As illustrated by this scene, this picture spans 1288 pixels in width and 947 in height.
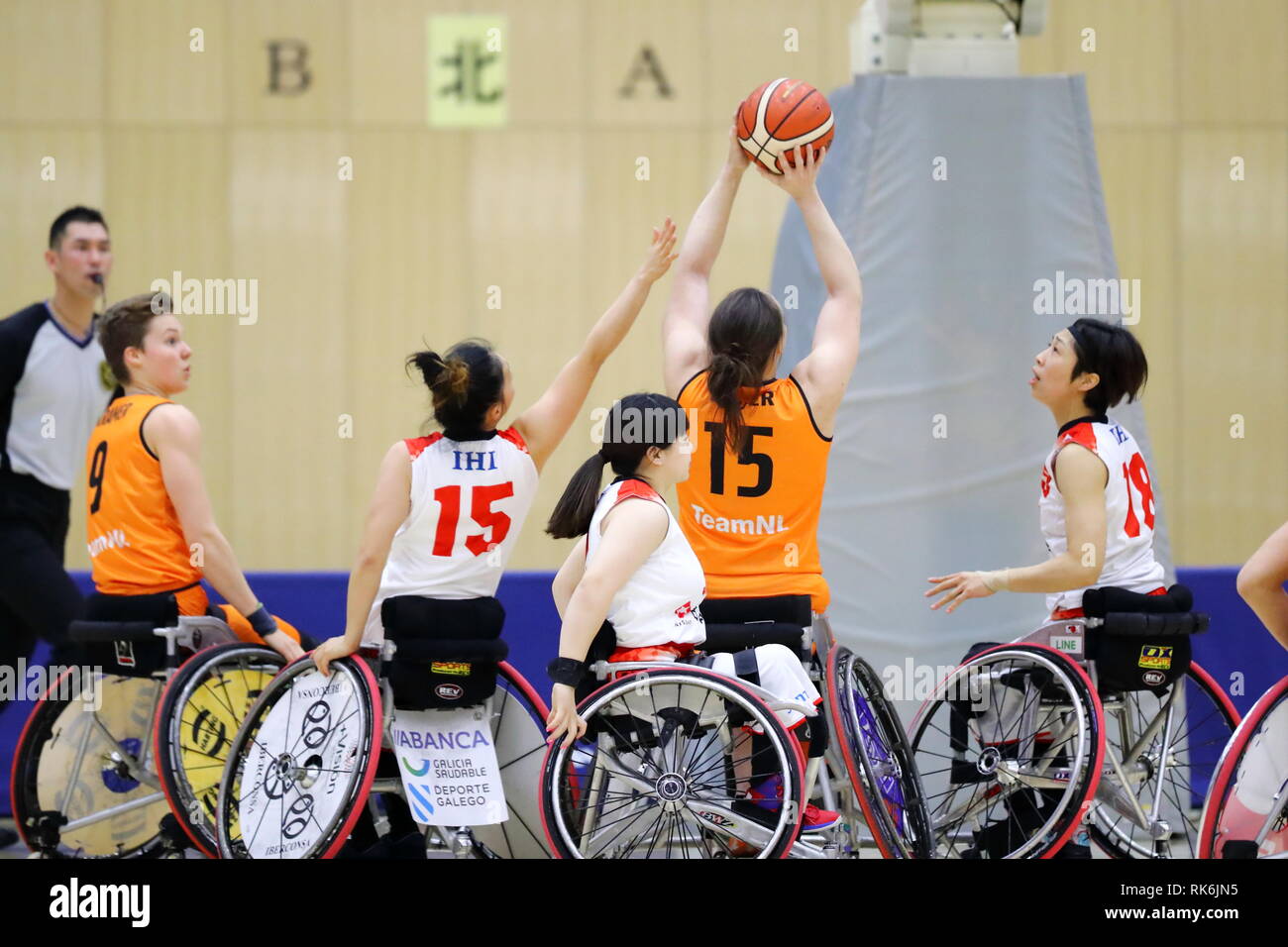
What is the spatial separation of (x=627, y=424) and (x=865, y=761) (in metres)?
0.98

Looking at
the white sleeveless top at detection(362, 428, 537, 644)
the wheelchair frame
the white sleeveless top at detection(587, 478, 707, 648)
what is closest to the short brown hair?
the wheelchair frame

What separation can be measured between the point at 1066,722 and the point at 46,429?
3.38 meters

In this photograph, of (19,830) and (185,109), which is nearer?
(19,830)

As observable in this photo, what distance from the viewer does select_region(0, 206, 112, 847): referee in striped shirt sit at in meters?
4.64

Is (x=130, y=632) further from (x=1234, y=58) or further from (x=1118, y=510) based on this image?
(x=1234, y=58)

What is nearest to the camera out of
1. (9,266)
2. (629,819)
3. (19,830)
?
(629,819)

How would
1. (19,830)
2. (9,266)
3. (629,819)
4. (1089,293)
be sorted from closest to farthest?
(629,819) → (19,830) → (1089,293) → (9,266)

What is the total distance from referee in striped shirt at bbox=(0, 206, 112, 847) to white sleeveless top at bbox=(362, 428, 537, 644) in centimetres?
164

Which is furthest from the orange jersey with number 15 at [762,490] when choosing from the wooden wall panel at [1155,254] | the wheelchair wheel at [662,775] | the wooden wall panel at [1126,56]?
the wooden wall panel at [1126,56]

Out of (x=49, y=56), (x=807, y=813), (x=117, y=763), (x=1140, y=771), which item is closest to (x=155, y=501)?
(x=117, y=763)

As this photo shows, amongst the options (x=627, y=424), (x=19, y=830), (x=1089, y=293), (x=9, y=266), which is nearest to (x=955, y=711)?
(x=627, y=424)

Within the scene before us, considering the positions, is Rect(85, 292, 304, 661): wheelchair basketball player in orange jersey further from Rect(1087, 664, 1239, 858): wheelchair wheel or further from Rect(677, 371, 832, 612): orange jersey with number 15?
Rect(1087, 664, 1239, 858): wheelchair wheel

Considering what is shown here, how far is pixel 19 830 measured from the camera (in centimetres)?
401
